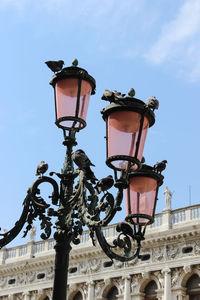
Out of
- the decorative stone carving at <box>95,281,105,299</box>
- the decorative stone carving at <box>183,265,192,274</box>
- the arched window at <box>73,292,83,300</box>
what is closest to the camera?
the decorative stone carving at <box>183,265,192,274</box>

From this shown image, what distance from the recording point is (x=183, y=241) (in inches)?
877

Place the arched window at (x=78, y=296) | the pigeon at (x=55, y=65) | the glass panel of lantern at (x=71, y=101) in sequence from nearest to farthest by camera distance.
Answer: the glass panel of lantern at (x=71, y=101), the pigeon at (x=55, y=65), the arched window at (x=78, y=296)

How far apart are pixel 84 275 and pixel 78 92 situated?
20778mm

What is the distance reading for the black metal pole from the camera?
487cm

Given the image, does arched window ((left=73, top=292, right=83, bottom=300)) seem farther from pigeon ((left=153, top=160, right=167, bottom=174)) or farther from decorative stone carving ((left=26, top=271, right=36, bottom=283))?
pigeon ((left=153, top=160, right=167, bottom=174))

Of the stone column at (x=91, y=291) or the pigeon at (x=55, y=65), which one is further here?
the stone column at (x=91, y=291)

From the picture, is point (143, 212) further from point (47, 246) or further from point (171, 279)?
point (47, 246)

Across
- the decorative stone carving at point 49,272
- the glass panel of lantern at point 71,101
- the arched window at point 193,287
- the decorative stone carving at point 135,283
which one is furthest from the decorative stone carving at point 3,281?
the glass panel of lantern at point 71,101

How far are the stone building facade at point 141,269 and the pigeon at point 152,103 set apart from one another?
678 inches

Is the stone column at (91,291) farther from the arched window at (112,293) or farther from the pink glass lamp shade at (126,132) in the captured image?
the pink glass lamp shade at (126,132)

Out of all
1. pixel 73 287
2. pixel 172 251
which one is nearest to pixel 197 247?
pixel 172 251

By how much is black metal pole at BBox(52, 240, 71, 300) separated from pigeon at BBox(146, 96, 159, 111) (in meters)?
1.27

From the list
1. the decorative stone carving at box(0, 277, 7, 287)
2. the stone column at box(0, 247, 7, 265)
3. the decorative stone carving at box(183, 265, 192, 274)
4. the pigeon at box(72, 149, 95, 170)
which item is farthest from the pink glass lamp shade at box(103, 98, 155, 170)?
the stone column at box(0, 247, 7, 265)

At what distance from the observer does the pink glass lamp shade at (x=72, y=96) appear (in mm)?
5293
